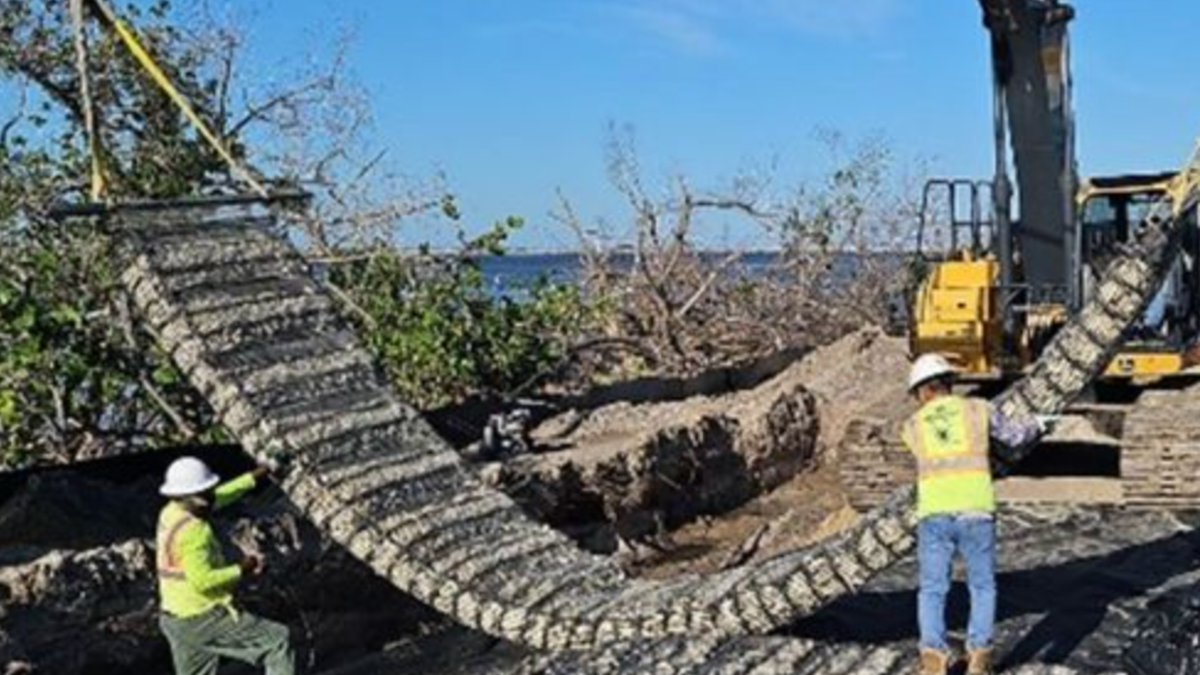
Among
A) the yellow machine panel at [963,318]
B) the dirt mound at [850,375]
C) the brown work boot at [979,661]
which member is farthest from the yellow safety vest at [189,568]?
the dirt mound at [850,375]

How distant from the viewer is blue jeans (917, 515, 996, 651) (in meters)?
6.98

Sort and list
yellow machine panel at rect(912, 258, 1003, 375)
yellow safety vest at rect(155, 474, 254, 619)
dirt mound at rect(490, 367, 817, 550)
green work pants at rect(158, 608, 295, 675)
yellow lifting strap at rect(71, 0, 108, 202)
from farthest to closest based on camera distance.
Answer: yellow machine panel at rect(912, 258, 1003, 375) < dirt mound at rect(490, 367, 817, 550) < yellow lifting strap at rect(71, 0, 108, 202) < green work pants at rect(158, 608, 295, 675) < yellow safety vest at rect(155, 474, 254, 619)

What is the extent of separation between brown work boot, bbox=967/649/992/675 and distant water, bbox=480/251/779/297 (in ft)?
25.1

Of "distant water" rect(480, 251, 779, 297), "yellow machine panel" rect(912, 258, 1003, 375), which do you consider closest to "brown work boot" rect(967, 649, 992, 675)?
"yellow machine panel" rect(912, 258, 1003, 375)

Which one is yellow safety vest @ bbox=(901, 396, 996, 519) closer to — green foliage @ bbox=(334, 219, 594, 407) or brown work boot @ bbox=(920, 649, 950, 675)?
brown work boot @ bbox=(920, 649, 950, 675)

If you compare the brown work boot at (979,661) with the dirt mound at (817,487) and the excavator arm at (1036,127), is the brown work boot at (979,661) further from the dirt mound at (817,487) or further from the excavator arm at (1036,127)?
the excavator arm at (1036,127)

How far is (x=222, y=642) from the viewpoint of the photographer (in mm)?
6879

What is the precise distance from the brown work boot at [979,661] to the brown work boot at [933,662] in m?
0.13

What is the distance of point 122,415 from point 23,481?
2736 millimetres

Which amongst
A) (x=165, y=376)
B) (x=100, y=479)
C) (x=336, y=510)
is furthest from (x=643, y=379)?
(x=336, y=510)

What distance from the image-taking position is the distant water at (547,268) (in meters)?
14.9

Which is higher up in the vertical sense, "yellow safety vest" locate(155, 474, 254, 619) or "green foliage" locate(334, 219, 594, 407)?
A: "green foliage" locate(334, 219, 594, 407)

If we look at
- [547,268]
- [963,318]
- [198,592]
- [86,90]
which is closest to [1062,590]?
[963,318]

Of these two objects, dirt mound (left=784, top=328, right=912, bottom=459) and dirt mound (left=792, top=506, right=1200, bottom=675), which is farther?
dirt mound (left=784, top=328, right=912, bottom=459)
